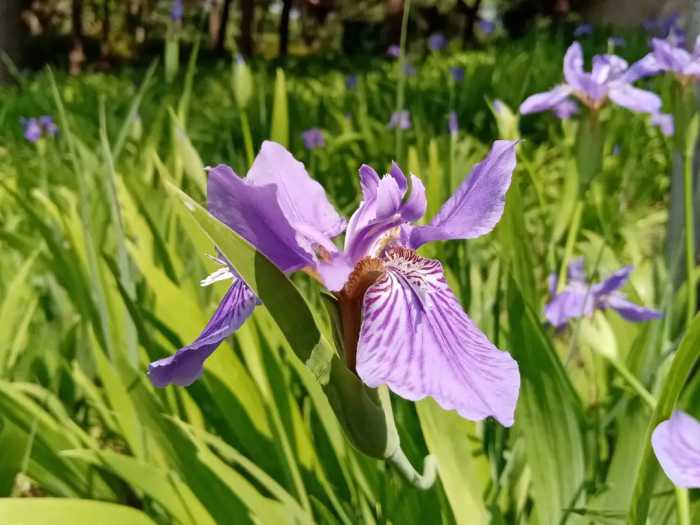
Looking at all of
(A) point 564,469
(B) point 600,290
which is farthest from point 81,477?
(B) point 600,290

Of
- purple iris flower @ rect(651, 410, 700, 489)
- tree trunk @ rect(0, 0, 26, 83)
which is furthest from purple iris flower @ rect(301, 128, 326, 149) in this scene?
tree trunk @ rect(0, 0, 26, 83)

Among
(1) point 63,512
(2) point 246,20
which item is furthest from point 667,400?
(2) point 246,20

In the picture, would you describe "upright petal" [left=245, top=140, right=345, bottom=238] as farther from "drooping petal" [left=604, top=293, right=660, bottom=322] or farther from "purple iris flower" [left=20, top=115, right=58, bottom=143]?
"purple iris flower" [left=20, top=115, right=58, bottom=143]

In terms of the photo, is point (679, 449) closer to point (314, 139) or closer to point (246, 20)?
point (314, 139)

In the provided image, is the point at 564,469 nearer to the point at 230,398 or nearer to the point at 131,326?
the point at 230,398

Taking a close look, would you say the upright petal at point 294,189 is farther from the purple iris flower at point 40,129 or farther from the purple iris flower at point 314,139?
the purple iris flower at point 40,129

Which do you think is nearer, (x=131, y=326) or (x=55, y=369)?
(x=131, y=326)

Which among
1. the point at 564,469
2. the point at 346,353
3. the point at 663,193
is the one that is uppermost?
the point at 346,353
